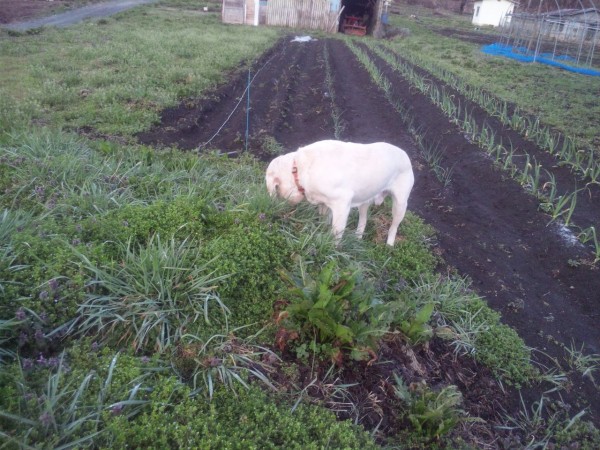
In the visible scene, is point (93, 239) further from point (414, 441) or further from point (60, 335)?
point (414, 441)

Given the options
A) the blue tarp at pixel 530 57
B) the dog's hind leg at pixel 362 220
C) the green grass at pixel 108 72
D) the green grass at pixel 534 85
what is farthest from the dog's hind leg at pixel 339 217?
the blue tarp at pixel 530 57

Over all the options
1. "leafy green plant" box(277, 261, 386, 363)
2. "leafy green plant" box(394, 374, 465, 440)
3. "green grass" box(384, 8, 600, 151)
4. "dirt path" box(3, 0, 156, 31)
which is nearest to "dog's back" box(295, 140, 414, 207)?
"leafy green plant" box(277, 261, 386, 363)

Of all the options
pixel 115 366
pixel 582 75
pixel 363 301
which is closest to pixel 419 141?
pixel 363 301

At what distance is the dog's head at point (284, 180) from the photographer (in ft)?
13.3

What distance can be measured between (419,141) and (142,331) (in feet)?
21.8

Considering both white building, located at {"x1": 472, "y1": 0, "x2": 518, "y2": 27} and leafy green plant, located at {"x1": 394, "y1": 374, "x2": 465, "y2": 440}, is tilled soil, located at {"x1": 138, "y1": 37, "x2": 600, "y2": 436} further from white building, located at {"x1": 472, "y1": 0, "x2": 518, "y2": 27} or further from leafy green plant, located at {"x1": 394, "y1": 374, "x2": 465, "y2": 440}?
white building, located at {"x1": 472, "y1": 0, "x2": 518, "y2": 27}

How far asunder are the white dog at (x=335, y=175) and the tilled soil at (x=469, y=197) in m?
1.37

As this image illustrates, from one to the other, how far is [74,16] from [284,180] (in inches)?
995

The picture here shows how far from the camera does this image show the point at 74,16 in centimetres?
2395

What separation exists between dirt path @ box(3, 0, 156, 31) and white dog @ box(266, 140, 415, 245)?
58.8ft

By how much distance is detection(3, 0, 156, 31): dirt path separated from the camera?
755 inches

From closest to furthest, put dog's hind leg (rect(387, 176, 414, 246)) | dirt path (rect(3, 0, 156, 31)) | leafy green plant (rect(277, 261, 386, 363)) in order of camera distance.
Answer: leafy green plant (rect(277, 261, 386, 363)) → dog's hind leg (rect(387, 176, 414, 246)) → dirt path (rect(3, 0, 156, 31))

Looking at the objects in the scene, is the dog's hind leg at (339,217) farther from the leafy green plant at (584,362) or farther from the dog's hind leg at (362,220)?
the leafy green plant at (584,362)

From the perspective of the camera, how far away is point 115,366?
2396 millimetres
